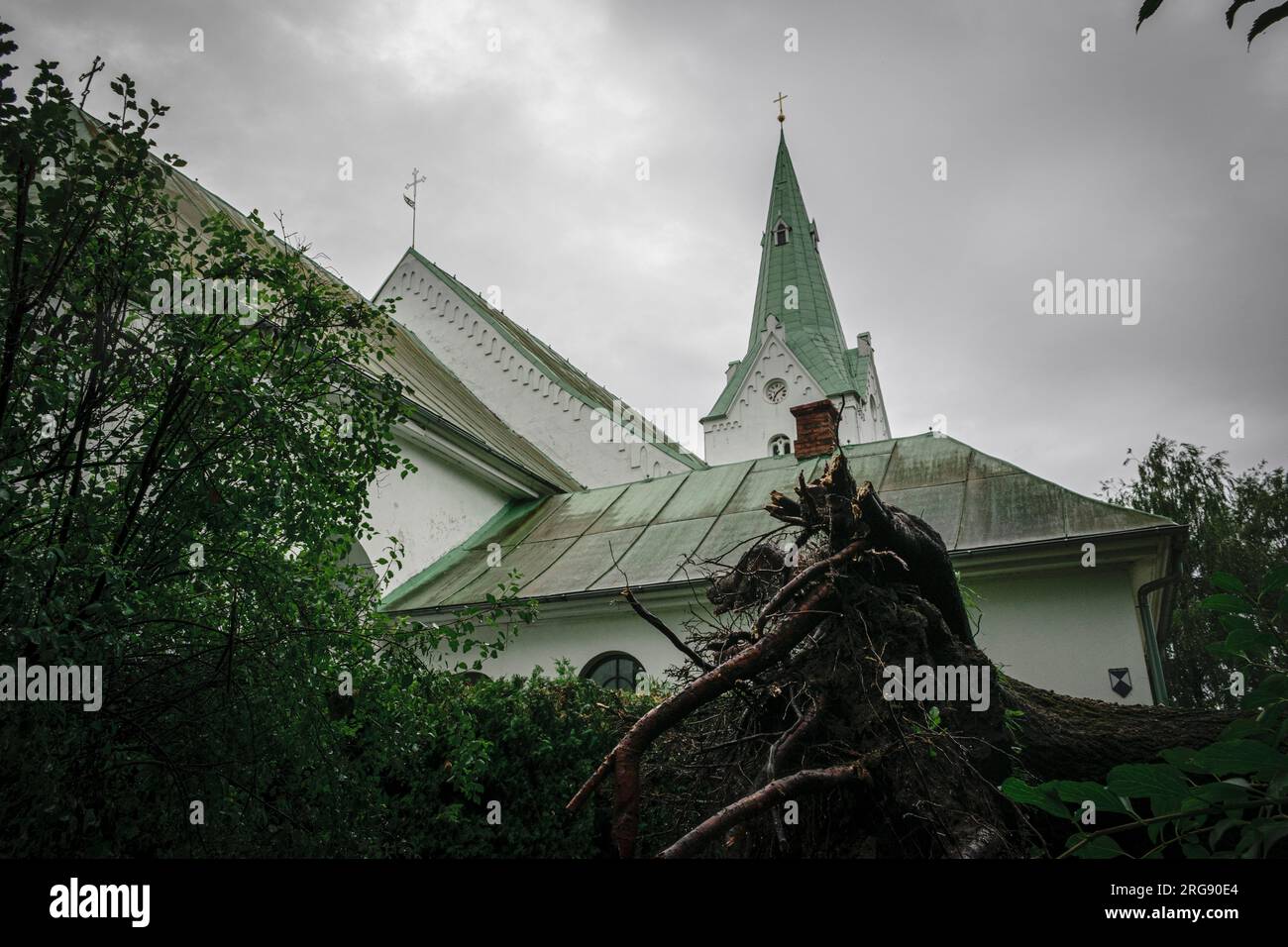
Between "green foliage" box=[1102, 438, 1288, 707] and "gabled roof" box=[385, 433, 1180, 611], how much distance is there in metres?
11.8

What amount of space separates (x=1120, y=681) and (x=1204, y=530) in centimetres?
1594

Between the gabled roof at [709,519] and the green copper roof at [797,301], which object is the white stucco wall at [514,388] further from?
the green copper roof at [797,301]

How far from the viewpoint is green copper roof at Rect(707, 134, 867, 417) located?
33.8 meters

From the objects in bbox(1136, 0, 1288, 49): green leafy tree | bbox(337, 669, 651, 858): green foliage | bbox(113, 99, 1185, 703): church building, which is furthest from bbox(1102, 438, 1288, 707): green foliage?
bbox(1136, 0, 1288, 49): green leafy tree

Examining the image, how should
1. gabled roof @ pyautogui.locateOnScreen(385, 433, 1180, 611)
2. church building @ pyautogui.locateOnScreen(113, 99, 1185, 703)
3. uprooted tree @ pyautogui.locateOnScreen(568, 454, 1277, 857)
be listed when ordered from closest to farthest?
uprooted tree @ pyautogui.locateOnScreen(568, 454, 1277, 857) → church building @ pyautogui.locateOnScreen(113, 99, 1185, 703) → gabled roof @ pyautogui.locateOnScreen(385, 433, 1180, 611)

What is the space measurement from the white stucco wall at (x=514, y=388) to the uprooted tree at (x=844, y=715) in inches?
695

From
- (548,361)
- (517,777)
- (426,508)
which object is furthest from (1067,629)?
(548,361)

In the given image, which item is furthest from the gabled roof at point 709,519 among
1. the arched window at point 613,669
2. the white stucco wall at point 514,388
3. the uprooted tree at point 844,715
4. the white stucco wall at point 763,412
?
the white stucco wall at point 763,412

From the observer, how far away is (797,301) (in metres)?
36.2

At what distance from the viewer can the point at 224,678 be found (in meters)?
3.69

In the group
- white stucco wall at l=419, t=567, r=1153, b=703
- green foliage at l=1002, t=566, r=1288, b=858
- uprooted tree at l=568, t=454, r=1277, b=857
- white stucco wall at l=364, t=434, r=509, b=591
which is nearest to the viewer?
green foliage at l=1002, t=566, r=1288, b=858

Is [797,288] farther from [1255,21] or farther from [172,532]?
[1255,21]

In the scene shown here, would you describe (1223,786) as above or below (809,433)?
below

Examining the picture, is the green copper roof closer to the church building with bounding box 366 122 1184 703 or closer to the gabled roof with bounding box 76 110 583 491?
the church building with bounding box 366 122 1184 703
